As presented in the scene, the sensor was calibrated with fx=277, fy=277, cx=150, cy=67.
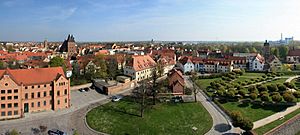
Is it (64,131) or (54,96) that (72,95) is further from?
(64,131)

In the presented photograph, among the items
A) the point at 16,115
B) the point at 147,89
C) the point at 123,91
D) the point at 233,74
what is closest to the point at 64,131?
the point at 16,115

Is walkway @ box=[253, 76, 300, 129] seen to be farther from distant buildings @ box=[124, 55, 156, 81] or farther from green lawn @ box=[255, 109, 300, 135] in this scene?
distant buildings @ box=[124, 55, 156, 81]

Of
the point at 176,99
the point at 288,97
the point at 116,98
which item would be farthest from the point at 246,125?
the point at 116,98

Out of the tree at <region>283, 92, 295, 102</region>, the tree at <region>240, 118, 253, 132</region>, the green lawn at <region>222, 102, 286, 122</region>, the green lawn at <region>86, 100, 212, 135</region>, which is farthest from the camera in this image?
the tree at <region>283, 92, 295, 102</region>

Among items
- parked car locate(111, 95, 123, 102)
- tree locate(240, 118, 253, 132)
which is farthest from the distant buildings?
tree locate(240, 118, 253, 132)

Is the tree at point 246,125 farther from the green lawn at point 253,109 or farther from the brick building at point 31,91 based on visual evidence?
the brick building at point 31,91

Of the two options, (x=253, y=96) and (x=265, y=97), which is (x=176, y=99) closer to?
(x=253, y=96)
